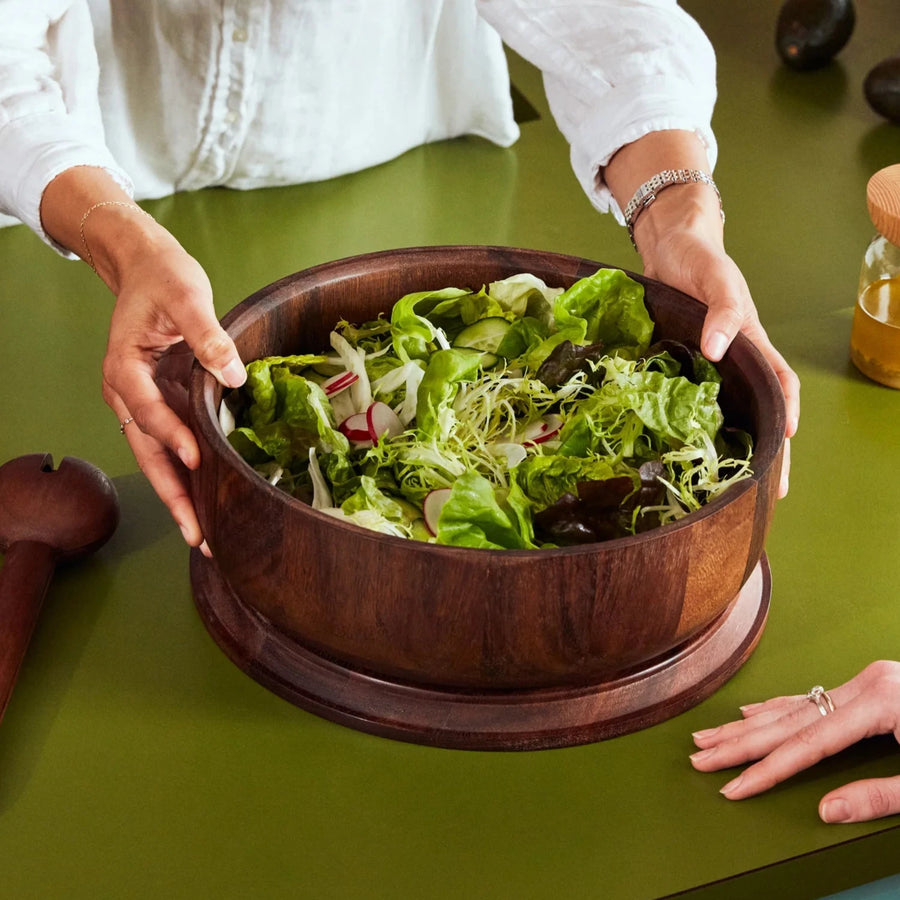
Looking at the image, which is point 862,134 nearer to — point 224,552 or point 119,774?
point 224,552

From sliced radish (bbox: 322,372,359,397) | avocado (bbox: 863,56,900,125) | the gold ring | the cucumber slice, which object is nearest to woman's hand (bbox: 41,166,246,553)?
sliced radish (bbox: 322,372,359,397)

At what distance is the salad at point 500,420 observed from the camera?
87 cm

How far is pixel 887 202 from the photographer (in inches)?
47.7

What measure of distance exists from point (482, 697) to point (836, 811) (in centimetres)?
26

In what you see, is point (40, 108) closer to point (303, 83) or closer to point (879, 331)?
point (303, 83)

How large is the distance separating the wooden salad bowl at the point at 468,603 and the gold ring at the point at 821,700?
8 cm

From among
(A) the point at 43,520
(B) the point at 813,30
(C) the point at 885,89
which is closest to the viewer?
(A) the point at 43,520

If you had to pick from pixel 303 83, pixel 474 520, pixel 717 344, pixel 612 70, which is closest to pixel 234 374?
pixel 474 520

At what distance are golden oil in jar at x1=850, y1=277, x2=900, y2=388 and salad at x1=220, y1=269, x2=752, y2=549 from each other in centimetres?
35

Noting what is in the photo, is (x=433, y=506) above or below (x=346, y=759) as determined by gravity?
above

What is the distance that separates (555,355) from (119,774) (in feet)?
1.54

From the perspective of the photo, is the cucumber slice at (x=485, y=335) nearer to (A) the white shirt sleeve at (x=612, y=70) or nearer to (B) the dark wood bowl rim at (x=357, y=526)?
(B) the dark wood bowl rim at (x=357, y=526)

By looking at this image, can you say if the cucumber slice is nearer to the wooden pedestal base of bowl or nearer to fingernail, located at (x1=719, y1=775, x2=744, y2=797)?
the wooden pedestal base of bowl

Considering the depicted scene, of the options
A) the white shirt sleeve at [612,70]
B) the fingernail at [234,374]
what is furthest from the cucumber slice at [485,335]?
the white shirt sleeve at [612,70]
